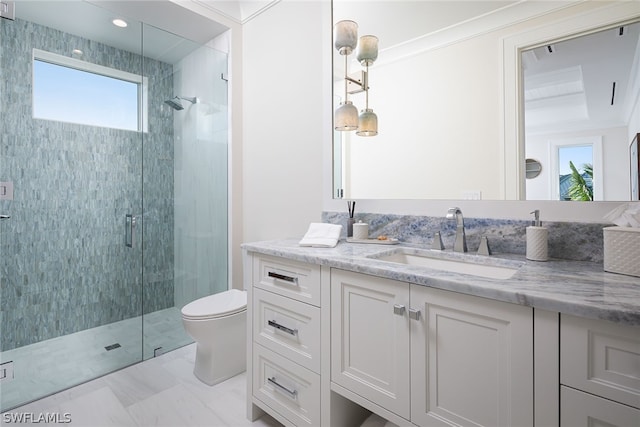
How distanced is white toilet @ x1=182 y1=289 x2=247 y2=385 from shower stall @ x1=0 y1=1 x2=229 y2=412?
1.94 ft

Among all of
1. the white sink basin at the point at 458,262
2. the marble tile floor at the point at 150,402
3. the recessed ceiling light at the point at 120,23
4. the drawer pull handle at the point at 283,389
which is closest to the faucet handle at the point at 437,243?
the white sink basin at the point at 458,262

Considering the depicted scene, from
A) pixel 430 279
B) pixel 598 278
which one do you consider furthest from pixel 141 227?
pixel 598 278

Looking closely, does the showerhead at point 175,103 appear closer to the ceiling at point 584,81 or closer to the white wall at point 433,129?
the white wall at point 433,129

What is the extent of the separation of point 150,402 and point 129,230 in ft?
3.94

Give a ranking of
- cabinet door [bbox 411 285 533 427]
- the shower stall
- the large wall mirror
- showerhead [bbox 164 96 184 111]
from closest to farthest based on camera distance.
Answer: cabinet door [bbox 411 285 533 427]
the large wall mirror
the shower stall
showerhead [bbox 164 96 184 111]

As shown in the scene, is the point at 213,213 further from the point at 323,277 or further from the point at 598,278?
the point at 598,278

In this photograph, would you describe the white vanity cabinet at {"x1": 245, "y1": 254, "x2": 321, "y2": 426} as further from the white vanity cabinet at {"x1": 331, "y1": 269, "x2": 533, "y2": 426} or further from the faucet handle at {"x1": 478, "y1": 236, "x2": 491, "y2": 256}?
the faucet handle at {"x1": 478, "y1": 236, "x2": 491, "y2": 256}

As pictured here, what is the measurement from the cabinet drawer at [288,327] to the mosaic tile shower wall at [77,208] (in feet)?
4.30

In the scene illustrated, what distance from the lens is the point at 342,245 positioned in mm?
1627

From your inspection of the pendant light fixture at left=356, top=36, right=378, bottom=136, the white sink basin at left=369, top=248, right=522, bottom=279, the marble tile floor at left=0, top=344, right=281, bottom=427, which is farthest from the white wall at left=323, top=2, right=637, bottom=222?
the marble tile floor at left=0, top=344, right=281, bottom=427

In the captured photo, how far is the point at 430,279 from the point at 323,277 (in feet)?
1.51

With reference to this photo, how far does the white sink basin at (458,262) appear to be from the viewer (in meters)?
1.24

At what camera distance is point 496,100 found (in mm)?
1396

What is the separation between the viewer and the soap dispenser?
120 centimetres
